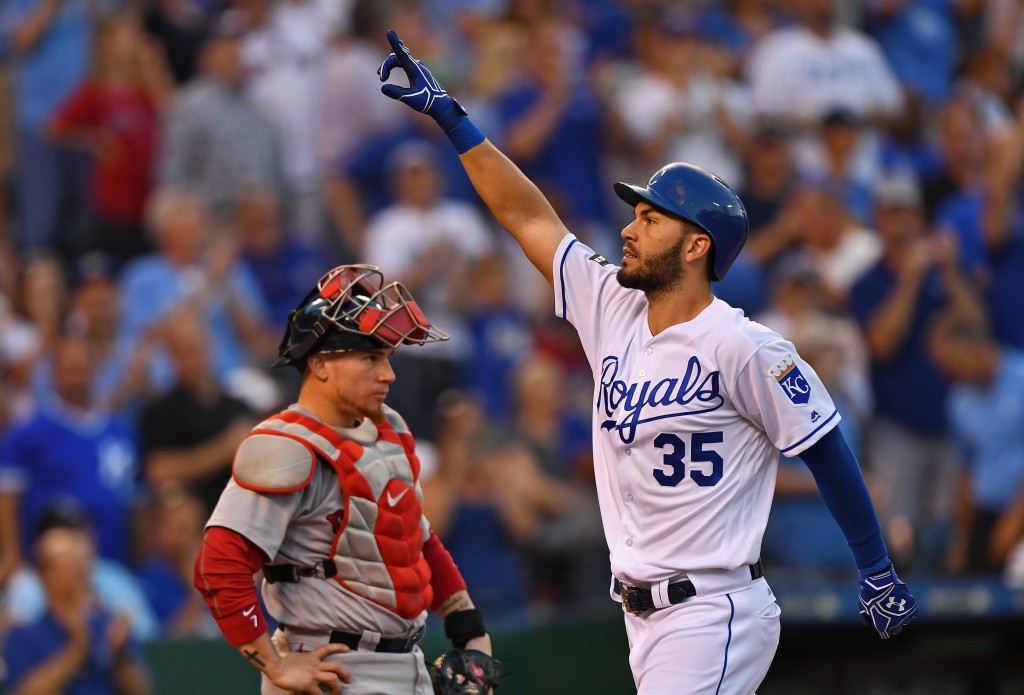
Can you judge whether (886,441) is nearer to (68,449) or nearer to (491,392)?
(491,392)

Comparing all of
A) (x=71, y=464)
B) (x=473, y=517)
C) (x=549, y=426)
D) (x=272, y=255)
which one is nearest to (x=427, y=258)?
(x=272, y=255)

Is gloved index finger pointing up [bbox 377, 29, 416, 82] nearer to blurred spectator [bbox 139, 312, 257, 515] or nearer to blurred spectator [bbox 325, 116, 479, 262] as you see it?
blurred spectator [bbox 139, 312, 257, 515]

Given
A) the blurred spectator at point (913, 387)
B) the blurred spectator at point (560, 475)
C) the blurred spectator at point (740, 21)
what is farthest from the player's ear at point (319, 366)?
the blurred spectator at point (740, 21)

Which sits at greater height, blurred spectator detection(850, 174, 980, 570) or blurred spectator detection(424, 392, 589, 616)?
blurred spectator detection(424, 392, 589, 616)

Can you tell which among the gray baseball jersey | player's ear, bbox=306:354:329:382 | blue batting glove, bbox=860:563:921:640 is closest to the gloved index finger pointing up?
player's ear, bbox=306:354:329:382

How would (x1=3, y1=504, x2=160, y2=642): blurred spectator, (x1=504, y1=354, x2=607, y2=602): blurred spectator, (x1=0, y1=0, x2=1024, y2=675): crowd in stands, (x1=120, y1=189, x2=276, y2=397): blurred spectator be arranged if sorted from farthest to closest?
(x1=120, y1=189, x2=276, y2=397): blurred spectator, (x1=504, y1=354, x2=607, y2=602): blurred spectator, (x1=0, y1=0, x2=1024, y2=675): crowd in stands, (x1=3, y1=504, x2=160, y2=642): blurred spectator

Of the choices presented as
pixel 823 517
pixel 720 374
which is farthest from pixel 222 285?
pixel 720 374
